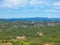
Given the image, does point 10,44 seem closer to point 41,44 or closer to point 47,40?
point 41,44

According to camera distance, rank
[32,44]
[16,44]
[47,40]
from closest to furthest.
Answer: [16,44]
[32,44]
[47,40]

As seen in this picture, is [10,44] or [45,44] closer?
[10,44]

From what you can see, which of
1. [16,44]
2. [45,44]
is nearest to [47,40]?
[45,44]

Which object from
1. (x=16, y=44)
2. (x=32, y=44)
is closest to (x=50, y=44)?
(x=32, y=44)

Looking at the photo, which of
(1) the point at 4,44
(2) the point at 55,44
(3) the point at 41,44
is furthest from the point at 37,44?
(1) the point at 4,44

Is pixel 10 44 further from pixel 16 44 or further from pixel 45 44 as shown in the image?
pixel 45 44

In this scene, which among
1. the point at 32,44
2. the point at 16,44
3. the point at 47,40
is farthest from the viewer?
the point at 47,40

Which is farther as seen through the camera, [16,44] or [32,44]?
[32,44]
